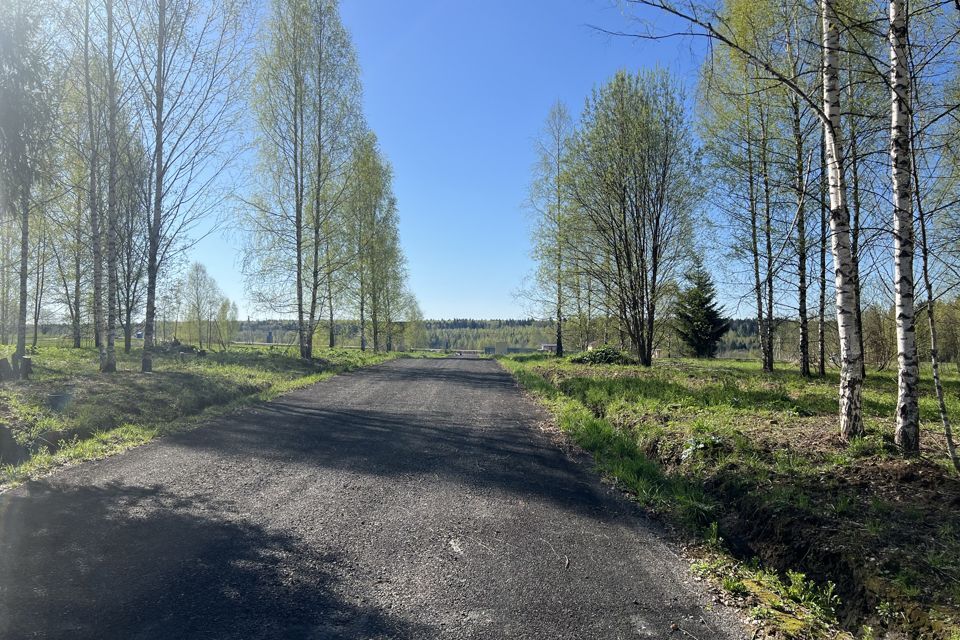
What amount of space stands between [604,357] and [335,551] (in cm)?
1618

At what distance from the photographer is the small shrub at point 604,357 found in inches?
727

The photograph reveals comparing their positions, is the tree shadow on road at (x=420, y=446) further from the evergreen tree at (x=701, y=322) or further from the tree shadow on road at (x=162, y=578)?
the evergreen tree at (x=701, y=322)

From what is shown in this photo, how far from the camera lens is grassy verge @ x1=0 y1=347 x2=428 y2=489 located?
19.3 ft

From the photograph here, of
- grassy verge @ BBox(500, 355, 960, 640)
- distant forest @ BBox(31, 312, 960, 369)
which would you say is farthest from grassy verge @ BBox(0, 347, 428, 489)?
distant forest @ BBox(31, 312, 960, 369)

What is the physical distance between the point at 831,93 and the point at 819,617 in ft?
17.9

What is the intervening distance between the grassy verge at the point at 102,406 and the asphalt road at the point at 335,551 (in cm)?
72

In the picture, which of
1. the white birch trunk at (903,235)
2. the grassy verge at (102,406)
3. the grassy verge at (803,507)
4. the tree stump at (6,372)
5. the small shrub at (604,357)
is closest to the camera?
the grassy verge at (803,507)

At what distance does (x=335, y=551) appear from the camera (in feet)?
11.8

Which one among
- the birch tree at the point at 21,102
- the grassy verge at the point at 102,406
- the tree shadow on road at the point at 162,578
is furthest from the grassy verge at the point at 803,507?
the birch tree at the point at 21,102

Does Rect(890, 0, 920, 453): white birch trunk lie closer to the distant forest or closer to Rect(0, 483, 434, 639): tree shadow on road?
the distant forest

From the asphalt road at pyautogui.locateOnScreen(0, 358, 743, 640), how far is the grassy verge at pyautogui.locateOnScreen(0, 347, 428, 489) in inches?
28.2

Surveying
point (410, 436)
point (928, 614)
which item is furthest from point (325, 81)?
point (928, 614)

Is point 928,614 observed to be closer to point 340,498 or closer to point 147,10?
point 340,498

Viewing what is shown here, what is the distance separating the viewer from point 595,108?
55.3ft
